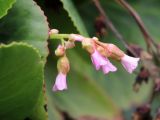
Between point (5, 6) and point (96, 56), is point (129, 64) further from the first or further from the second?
point (5, 6)

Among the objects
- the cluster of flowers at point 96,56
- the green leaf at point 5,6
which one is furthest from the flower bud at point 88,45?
the green leaf at point 5,6

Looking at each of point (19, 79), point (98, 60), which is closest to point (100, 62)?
point (98, 60)

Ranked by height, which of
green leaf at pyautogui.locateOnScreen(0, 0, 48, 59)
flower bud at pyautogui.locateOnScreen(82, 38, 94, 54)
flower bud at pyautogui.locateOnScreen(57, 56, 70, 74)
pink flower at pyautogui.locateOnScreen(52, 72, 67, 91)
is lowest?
pink flower at pyautogui.locateOnScreen(52, 72, 67, 91)

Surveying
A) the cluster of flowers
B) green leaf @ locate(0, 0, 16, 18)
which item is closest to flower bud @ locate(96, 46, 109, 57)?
the cluster of flowers

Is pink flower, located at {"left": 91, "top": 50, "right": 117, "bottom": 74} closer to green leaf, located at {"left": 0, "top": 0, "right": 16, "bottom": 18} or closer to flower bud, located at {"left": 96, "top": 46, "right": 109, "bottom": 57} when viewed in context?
flower bud, located at {"left": 96, "top": 46, "right": 109, "bottom": 57}

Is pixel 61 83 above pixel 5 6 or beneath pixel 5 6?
beneath

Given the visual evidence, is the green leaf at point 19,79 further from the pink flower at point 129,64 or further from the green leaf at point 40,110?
the pink flower at point 129,64

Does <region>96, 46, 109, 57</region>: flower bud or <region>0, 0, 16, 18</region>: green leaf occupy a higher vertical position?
<region>0, 0, 16, 18</region>: green leaf
